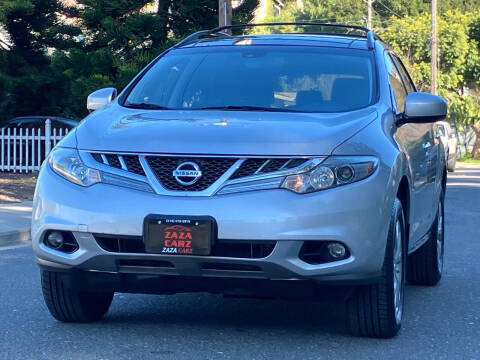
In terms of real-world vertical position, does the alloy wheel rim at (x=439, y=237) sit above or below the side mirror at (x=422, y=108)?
below

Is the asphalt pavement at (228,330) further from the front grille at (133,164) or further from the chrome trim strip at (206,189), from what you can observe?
the front grille at (133,164)

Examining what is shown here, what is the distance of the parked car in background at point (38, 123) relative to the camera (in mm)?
24078

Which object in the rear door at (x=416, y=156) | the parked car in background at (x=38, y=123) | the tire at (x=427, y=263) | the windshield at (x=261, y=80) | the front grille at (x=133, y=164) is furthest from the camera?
the parked car in background at (x=38, y=123)

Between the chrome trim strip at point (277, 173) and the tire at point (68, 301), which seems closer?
the chrome trim strip at point (277, 173)

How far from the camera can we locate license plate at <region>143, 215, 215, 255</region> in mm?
5152

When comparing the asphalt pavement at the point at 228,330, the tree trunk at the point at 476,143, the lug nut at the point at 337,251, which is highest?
the lug nut at the point at 337,251

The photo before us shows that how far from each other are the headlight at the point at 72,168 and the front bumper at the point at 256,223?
0.15ft

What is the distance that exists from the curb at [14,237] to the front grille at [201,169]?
618 centimetres

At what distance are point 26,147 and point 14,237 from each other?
11.8 metres

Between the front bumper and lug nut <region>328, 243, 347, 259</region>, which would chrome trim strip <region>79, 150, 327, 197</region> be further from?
lug nut <region>328, 243, 347, 259</region>

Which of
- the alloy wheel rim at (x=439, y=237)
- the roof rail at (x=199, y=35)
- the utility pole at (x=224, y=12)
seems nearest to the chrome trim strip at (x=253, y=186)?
the roof rail at (x=199, y=35)

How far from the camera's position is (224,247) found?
5.24m

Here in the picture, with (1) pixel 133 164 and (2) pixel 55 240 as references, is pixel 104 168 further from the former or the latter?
(2) pixel 55 240

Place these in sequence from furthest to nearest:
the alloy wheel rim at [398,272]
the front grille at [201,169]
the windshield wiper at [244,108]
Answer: the windshield wiper at [244,108]
the alloy wheel rim at [398,272]
the front grille at [201,169]
